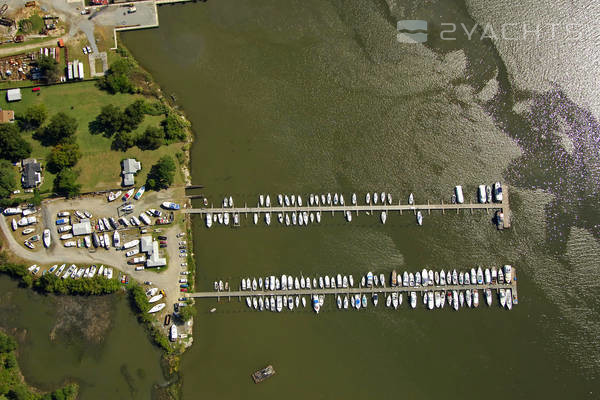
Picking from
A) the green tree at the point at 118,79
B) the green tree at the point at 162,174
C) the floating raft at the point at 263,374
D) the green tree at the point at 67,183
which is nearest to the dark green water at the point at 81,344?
the floating raft at the point at 263,374

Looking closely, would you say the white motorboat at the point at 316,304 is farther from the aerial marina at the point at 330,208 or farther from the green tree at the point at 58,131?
the green tree at the point at 58,131

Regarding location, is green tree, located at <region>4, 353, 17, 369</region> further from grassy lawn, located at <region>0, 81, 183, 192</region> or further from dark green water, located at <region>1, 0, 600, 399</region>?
grassy lawn, located at <region>0, 81, 183, 192</region>

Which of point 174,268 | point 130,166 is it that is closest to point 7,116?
point 130,166

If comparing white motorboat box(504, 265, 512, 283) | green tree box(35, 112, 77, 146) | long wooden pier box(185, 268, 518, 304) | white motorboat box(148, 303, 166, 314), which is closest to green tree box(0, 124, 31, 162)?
green tree box(35, 112, 77, 146)

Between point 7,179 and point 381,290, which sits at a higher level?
point 7,179

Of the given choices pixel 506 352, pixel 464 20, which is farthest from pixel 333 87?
pixel 506 352

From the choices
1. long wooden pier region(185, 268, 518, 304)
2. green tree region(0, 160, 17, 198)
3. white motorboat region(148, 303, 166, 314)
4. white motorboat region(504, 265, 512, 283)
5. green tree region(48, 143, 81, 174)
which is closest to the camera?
green tree region(0, 160, 17, 198)

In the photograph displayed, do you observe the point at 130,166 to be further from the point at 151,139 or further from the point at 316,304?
the point at 316,304
